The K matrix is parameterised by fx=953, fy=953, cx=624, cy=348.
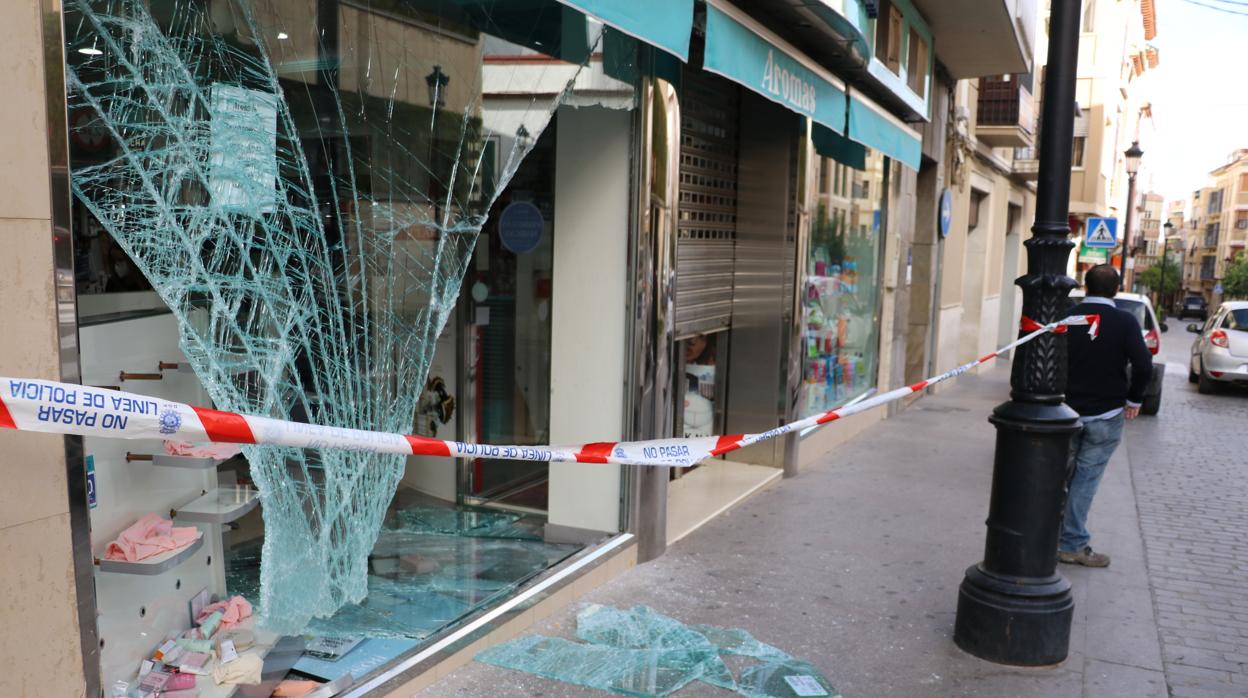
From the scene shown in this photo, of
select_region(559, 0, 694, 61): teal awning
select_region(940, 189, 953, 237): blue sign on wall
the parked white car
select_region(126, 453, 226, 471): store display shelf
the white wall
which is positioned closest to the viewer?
select_region(126, 453, 226, 471): store display shelf

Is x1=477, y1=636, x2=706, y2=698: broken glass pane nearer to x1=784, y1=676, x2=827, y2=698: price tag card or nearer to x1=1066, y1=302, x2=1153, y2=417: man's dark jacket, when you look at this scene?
x1=784, y1=676, x2=827, y2=698: price tag card

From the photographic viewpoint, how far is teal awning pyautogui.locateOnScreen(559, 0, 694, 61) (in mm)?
3562

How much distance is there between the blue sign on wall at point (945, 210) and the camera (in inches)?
508

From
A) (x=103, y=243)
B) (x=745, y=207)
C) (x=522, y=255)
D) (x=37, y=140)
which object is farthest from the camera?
(x=745, y=207)

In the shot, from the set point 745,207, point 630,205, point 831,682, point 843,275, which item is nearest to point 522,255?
point 630,205

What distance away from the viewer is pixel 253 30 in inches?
120

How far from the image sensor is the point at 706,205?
22.2ft

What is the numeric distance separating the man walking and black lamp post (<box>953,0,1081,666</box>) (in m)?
1.30

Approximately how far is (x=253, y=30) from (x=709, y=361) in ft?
16.6

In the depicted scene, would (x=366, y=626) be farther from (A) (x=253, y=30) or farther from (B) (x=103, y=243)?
(A) (x=253, y=30)

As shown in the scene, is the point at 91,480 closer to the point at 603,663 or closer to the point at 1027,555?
the point at 603,663

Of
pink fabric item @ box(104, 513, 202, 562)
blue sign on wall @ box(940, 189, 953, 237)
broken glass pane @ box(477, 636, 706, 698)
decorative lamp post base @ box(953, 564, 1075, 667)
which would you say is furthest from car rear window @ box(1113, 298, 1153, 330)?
pink fabric item @ box(104, 513, 202, 562)

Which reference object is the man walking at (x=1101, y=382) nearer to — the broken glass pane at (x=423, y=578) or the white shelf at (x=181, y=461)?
the broken glass pane at (x=423, y=578)

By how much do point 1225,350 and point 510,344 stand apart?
13.4 metres
